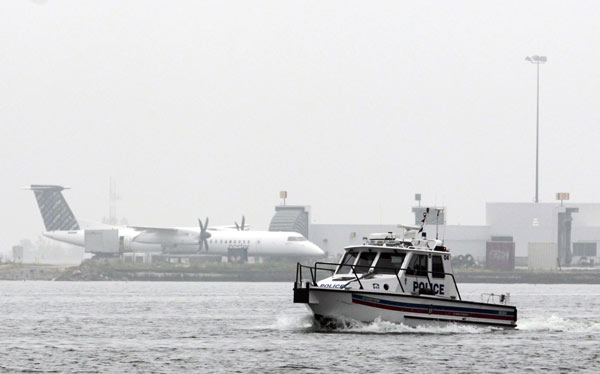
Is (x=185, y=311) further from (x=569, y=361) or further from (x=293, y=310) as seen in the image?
(x=569, y=361)

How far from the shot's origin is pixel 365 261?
58500 millimetres

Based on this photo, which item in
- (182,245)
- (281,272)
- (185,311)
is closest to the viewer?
(185,311)

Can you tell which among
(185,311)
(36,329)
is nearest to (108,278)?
(185,311)

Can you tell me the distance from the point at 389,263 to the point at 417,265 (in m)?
1.32

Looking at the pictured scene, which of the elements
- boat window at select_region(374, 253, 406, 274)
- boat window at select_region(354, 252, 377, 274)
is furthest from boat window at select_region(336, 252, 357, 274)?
boat window at select_region(374, 253, 406, 274)

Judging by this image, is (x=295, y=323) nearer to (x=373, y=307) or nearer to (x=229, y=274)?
(x=373, y=307)

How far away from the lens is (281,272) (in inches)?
7165

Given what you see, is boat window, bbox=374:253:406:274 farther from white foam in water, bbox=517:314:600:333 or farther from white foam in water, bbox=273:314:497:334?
white foam in water, bbox=517:314:600:333

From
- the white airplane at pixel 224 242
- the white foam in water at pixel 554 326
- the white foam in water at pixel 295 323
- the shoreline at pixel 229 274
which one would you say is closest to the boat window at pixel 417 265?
the white foam in water at pixel 295 323

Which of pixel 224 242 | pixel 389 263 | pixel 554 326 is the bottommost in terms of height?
pixel 554 326

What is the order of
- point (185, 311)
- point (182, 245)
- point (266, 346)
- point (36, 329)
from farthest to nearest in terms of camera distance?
1. point (182, 245)
2. point (185, 311)
3. point (36, 329)
4. point (266, 346)

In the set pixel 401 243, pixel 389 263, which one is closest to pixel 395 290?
pixel 389 263

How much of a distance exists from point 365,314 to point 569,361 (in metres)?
9.66

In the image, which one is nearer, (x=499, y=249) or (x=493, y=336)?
(x=493, y=336)
